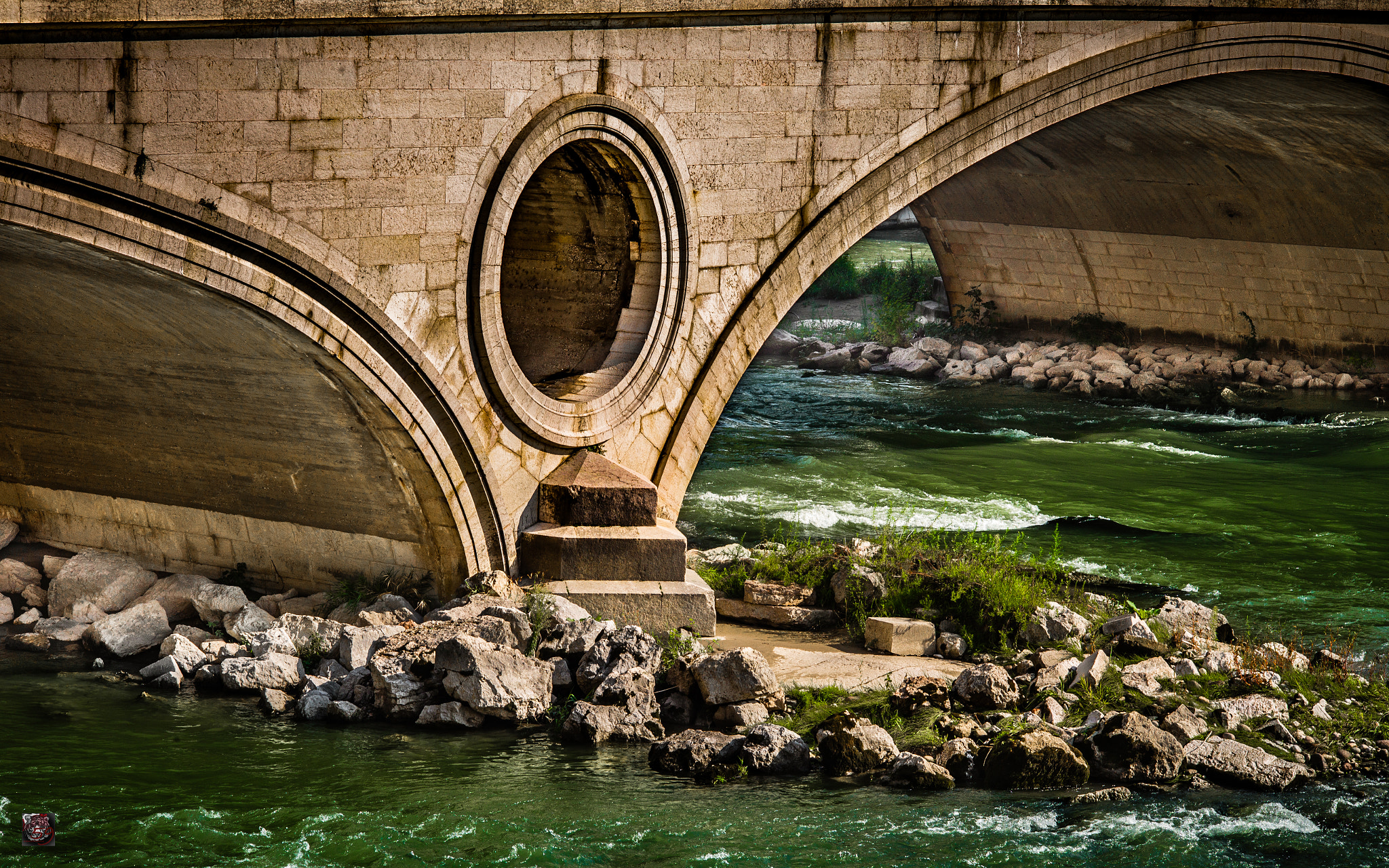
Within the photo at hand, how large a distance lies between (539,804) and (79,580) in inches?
167

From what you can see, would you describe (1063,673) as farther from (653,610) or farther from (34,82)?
(34,82)

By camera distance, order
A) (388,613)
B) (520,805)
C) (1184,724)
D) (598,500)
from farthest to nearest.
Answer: (598,500)
(388,613)
(1184,724)
(520,805)

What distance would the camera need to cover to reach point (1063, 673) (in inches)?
302

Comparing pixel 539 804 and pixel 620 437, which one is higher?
pixel 620 437

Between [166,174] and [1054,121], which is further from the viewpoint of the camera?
[1054,121]

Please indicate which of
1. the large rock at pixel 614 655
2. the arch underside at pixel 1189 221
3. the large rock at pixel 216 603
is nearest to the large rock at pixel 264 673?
the large rock at pixel 216 603

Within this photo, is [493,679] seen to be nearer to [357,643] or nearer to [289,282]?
[357,643]

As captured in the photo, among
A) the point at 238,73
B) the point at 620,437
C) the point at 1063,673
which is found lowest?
the point at 1063,673

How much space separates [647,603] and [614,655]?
0.70 metres

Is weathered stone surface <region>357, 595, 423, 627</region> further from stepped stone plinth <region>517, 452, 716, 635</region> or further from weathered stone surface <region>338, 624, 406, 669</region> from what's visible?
stepped stone plinth <region>517, 452, 716, 635</region>

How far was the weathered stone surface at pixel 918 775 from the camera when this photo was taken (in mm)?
6562

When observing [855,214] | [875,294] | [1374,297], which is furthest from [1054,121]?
[875,294]

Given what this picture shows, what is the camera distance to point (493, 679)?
725 cm

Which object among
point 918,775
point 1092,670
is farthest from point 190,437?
point 1092,670
